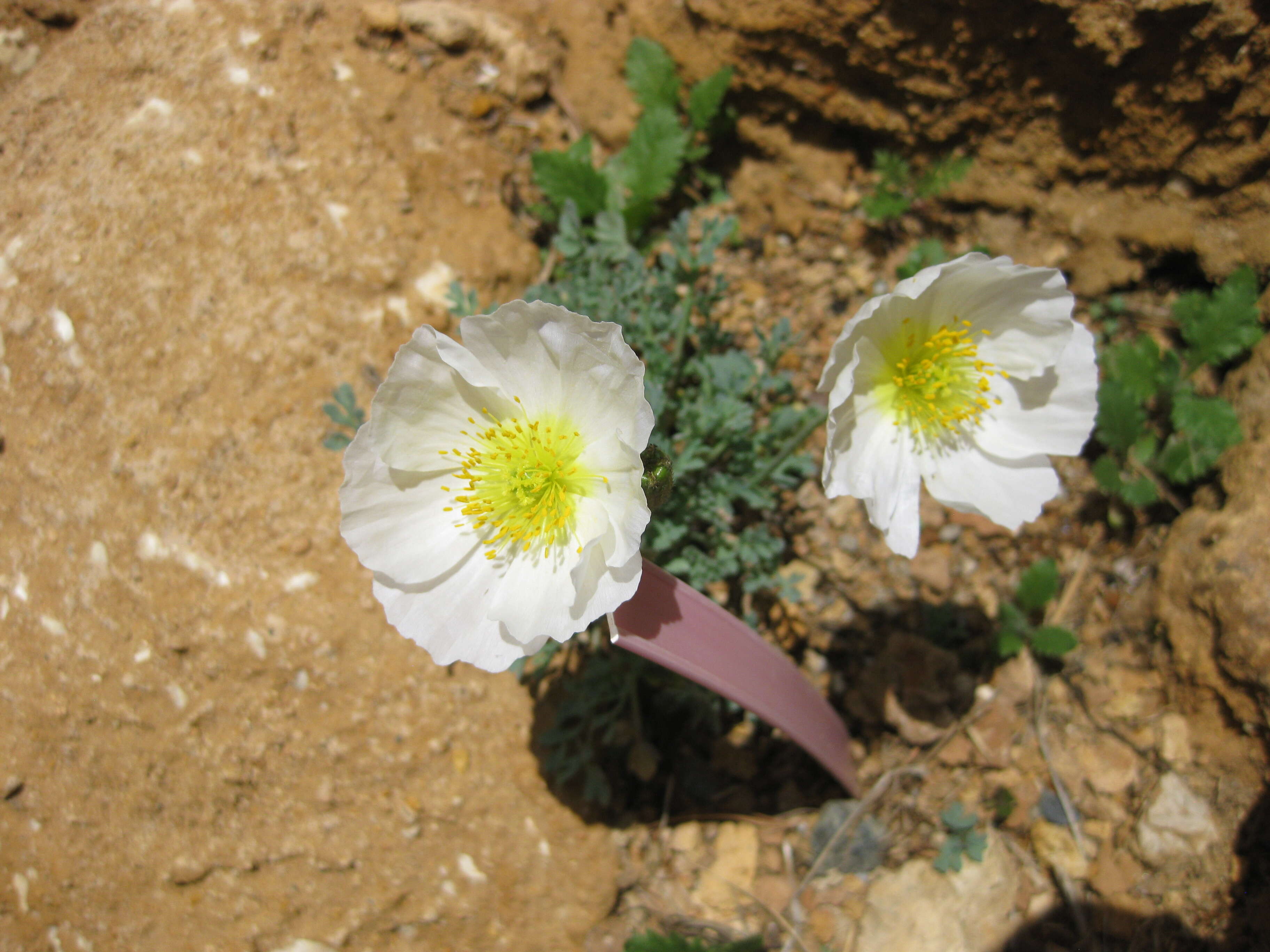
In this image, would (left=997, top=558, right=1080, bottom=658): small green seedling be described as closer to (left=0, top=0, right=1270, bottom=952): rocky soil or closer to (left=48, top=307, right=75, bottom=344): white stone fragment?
(left=0, top=0, right=1270, bottom=952): rocky soil

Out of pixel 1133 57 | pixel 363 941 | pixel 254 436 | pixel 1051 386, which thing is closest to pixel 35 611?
pixel 254 436

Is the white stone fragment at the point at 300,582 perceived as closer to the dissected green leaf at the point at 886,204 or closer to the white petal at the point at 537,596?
the white petal at the point at 537,596

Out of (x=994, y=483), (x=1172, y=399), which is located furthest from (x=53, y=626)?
(x=1172, y=399)

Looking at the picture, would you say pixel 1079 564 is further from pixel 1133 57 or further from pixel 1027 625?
pixel 1133 57

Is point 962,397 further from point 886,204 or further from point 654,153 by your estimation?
point 654,153

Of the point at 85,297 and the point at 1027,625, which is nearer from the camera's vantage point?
the point at 85,297

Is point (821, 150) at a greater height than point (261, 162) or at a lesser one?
greater
